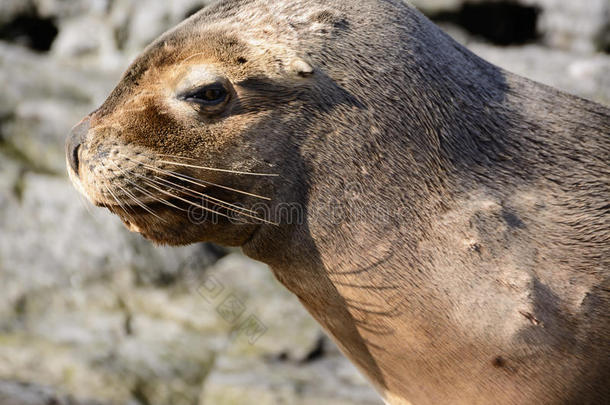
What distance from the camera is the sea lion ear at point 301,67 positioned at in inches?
105

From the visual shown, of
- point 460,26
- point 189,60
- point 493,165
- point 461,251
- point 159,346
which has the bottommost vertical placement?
point 159,346

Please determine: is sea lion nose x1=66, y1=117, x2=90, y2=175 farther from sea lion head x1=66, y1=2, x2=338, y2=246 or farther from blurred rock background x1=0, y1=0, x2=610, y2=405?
blurred rock background x1=0, y1=0, x2=610, y2=405

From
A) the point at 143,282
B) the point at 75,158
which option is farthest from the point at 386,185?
the point at 143,282

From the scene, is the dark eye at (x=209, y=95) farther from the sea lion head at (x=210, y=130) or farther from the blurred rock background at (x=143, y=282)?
the blurred rock background at (x=143, y=282)

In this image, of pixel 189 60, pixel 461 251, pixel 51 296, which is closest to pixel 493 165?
pixel 461 251

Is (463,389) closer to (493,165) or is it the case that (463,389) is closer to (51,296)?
(493,165)

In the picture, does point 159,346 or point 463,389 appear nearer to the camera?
point 463,389

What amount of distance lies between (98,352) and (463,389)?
3.91 meters

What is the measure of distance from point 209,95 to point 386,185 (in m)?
0.67

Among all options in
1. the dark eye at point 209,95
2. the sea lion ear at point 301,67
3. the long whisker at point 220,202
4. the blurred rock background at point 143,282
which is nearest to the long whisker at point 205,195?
the long whisker at point 220,202

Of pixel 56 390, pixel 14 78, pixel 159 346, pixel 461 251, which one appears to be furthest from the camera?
pixel 14 78

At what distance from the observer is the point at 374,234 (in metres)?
2.68

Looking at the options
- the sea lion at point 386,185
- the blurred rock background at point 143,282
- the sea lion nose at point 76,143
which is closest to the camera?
the sea lion at point 386,185

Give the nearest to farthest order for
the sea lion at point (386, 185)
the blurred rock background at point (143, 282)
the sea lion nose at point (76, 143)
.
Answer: the sea lion at point (386, 185)
the sea lion nose at point (76, 143)
the blurred rock background at point (143, 282)
